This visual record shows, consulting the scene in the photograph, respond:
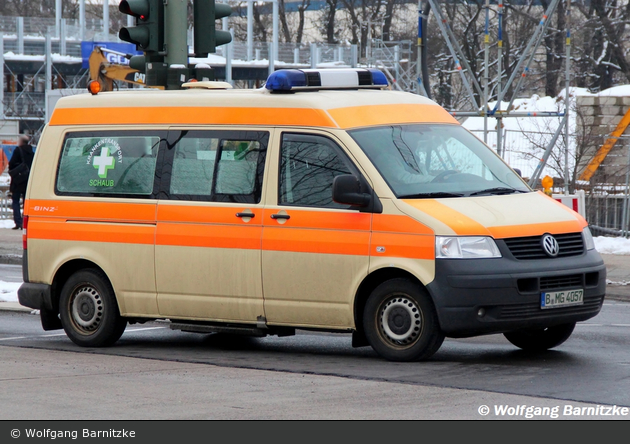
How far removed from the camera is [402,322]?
27.4ft

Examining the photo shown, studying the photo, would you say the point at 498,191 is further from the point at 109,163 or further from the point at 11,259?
the point at 11,259

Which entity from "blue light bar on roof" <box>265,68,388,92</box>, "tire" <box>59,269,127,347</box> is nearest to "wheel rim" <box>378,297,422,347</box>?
"blue light bar on roof" <box>265,68,388,92</box>

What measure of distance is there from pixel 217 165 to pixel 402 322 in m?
2.15

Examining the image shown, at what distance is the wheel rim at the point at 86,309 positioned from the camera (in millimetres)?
9875

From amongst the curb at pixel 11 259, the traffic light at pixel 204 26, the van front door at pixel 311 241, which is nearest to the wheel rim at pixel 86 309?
the van front door at pixel 311 241

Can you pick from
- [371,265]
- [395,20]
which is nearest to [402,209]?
[371,265]

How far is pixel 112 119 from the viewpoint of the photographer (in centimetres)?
989

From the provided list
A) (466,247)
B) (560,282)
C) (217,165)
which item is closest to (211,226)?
(217,165)

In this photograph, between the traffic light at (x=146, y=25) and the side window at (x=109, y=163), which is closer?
the side window at (x=109, y=163)

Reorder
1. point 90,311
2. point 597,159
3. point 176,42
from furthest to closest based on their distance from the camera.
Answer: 1. point 597,159
2. point 176,42
3. point 90,311

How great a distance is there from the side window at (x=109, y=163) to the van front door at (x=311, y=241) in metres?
1.36

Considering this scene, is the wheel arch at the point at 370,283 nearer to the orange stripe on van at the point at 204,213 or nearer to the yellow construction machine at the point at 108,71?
the orange stripe on van at the point at 204,213

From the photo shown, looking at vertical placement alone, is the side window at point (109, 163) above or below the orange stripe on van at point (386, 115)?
below
